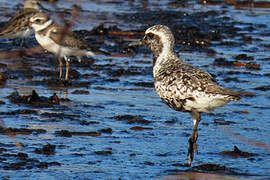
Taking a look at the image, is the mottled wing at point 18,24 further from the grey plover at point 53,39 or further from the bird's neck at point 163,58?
the bird's neck at point 163,58

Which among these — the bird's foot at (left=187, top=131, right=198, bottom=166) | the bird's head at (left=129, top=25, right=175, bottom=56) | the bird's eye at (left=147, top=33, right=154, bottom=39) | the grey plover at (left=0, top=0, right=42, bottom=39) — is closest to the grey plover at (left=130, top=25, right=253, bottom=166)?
the bird's foot at (left=187, top=131, right=198, bottom=166)

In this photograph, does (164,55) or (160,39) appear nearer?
(164,55)

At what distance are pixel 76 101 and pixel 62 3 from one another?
29.3 ft

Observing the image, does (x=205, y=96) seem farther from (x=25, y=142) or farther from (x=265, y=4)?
(x=265, y=4)

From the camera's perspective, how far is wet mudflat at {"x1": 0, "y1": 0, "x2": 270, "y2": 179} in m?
5.90

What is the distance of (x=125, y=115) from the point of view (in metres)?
7.81

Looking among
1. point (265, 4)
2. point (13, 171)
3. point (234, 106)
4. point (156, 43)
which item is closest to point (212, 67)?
point (234, 106)

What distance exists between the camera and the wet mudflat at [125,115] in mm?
5898

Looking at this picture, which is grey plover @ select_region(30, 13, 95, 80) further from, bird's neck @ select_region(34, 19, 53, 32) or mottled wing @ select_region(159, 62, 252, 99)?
mottled wing @ select_region(159, 62, 252, 99)

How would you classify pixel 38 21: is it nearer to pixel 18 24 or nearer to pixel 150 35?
pixel 18 24

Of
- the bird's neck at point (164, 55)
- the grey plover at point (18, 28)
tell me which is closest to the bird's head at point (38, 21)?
the grey plover at point (18, 28)

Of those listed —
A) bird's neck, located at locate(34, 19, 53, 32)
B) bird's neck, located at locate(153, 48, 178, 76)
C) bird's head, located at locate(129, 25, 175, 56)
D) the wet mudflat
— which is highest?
bird's head, located at locate(129, 25, 175, 56)

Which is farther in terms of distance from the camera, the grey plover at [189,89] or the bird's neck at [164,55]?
the bird's neck at [164,55]

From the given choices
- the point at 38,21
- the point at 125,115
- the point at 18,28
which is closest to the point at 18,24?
the point at 18,28
